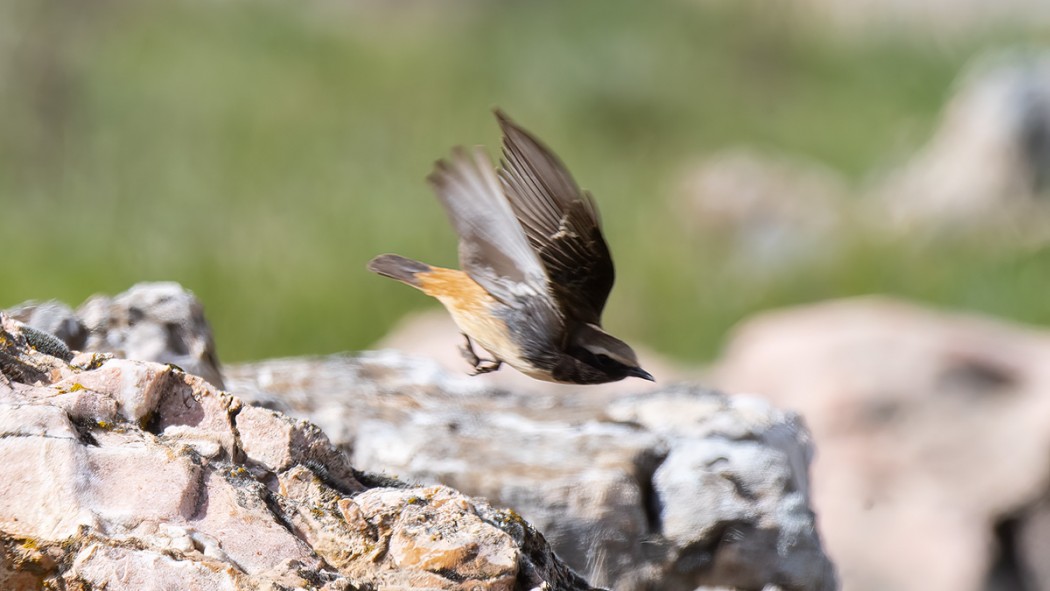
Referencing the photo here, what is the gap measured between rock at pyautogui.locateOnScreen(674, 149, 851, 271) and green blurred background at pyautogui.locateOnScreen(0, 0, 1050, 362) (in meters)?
0.20

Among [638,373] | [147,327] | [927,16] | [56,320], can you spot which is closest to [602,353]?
[638,373]

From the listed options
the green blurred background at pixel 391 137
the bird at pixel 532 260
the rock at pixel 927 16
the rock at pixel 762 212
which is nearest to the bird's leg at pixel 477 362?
the bird at pixel 532 260

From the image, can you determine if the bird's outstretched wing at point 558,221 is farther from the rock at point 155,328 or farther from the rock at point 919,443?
the rock at point 919,443

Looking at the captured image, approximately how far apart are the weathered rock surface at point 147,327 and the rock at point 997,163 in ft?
26.8

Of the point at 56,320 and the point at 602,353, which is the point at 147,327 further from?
the point at 602,353

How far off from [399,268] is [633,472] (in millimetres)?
699

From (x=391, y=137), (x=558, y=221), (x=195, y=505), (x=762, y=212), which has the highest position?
(x=762, y=212)

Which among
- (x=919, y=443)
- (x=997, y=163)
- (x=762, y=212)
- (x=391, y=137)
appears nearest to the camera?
(x=919, y=443)

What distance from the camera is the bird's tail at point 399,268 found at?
2754mm

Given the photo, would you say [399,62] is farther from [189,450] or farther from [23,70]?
[189,450]

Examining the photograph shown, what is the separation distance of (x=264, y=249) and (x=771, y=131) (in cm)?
724

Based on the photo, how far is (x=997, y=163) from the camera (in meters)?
10.1

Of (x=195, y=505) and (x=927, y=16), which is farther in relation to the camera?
(x=927, y=16)

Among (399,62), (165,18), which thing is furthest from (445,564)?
(165,18)
